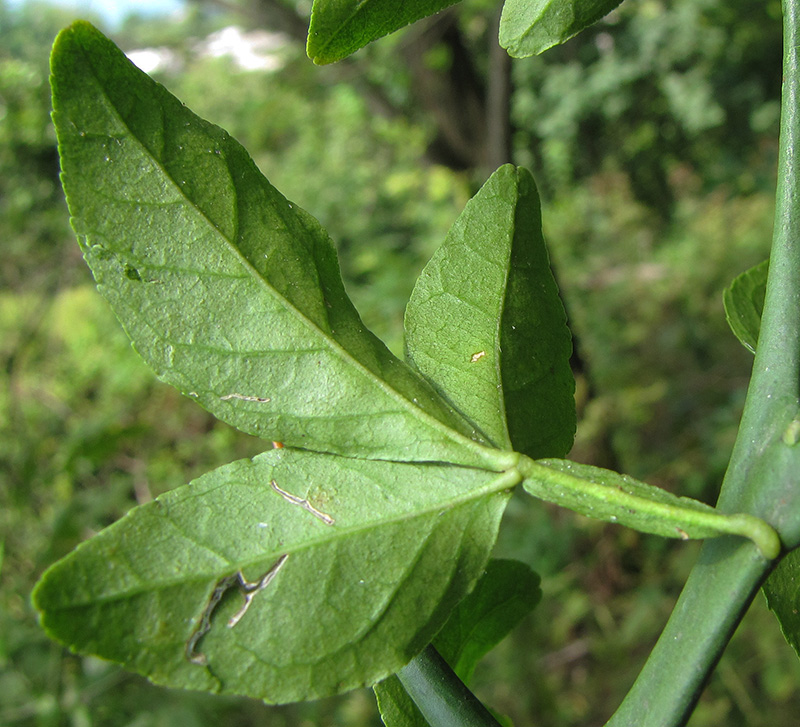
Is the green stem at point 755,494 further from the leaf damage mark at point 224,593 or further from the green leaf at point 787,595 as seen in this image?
the leaf damage mark at point 224,593

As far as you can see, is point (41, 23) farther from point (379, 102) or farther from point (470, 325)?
point (470, 325)

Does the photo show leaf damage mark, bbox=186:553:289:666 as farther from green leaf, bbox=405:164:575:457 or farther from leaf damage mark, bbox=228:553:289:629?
green leaf, bbox=405:164:575:457

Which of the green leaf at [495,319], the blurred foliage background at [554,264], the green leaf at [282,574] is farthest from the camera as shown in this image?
the blurred foliage background at [554,264]

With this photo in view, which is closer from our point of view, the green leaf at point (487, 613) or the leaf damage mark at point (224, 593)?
the leaf damage mark at point (224, 593)


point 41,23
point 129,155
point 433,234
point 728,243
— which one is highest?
point 41,23

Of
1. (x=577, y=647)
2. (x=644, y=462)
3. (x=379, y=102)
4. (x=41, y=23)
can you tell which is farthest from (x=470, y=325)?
(x=41, y=23)

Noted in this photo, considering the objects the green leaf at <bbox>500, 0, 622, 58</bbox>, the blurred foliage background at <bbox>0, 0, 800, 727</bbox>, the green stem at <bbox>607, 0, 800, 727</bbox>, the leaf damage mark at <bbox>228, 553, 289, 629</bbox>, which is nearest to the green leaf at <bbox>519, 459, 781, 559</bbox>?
the green stem at <bbox>607, 0, 800, 727</bbox>

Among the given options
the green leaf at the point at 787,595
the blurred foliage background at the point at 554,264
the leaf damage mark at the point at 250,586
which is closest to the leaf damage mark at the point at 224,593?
the leaf damage mark at the point at 250,586

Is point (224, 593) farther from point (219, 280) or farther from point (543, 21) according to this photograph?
point (543, 21)
